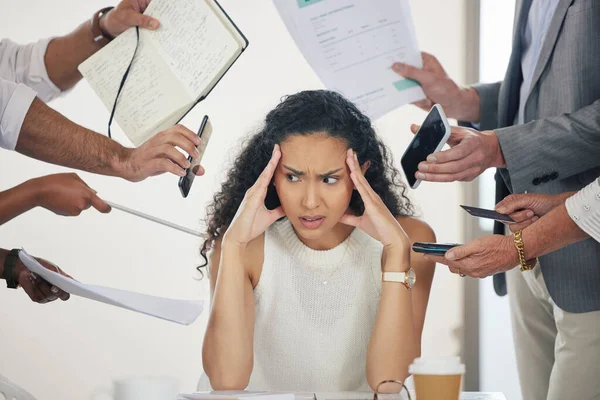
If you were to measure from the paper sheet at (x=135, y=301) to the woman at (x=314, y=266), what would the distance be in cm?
40

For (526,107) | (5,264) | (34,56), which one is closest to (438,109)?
(526,107)

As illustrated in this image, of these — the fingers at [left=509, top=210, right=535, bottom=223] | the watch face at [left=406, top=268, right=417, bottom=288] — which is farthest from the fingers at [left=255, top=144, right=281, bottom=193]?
the fingers at [left=509, top=210, right=535, bottom=223]

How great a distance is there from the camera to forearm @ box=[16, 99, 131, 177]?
8.04 ft

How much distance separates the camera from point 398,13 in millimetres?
2430

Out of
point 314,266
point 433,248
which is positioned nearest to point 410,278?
point 433,248

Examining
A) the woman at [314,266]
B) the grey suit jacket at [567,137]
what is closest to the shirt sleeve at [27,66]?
Answer: the woman at [314,266]

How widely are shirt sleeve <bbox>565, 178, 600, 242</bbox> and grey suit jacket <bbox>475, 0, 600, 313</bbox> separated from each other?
0.30 m

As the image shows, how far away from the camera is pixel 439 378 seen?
1.41 metres

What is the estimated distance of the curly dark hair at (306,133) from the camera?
87.6 inches

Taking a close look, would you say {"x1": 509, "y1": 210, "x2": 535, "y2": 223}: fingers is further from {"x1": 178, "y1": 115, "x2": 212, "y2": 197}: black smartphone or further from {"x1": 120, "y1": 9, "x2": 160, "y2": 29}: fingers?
{"x1": 120, "y1": 9, "x2": 160, "y2": 29}: fingers

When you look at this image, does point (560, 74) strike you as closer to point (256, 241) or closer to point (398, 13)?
point (398, 13)

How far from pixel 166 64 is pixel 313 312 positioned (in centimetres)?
85

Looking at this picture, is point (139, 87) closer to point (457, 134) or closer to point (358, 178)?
point (358, 178)

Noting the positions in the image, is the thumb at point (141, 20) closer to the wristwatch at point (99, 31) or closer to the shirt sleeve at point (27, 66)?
the wristwatch at point (99, 31)
